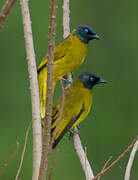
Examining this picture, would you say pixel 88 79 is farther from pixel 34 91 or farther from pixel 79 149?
pixel 34 91

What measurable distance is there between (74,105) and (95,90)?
7615 mm

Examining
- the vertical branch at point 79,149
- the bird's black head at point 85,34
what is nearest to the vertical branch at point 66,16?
the vertical branch at point 79,149

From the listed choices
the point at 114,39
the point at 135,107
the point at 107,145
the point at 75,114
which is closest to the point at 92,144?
the point at 107,145

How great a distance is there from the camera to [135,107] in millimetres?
12195

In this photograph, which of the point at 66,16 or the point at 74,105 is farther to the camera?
the point at 74,105

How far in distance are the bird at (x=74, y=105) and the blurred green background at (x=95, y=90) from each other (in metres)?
5.91

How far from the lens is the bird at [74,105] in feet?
11.6

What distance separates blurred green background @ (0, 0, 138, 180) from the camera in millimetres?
10836

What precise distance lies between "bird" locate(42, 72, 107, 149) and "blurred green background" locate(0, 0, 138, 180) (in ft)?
19.4

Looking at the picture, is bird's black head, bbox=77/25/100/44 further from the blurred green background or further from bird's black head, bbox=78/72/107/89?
the blurred green background

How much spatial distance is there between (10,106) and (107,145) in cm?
209

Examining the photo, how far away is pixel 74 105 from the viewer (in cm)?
381

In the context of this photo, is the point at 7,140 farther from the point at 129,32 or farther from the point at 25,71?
the point at 129,32

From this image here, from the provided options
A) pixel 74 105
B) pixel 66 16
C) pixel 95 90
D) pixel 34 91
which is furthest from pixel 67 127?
pixel 95 90
